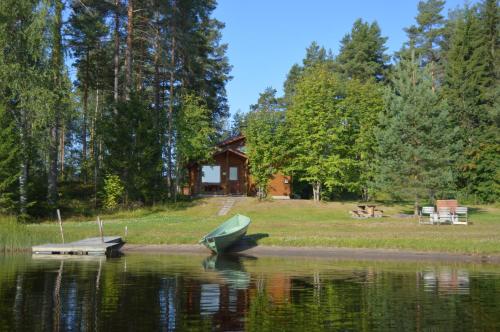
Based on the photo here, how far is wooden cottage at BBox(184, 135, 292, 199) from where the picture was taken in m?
50.7

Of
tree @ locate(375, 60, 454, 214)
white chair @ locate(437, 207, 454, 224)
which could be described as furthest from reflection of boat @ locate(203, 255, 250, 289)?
tree @ locate(375, 60, 454, 214)

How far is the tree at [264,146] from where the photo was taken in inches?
1779

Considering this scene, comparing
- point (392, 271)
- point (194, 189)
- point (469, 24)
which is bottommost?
point (392, 271)

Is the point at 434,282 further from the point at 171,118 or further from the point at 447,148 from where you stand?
the point at 171,118

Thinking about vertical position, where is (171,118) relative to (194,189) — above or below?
above

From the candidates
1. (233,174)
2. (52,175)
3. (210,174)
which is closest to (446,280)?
(52,175)

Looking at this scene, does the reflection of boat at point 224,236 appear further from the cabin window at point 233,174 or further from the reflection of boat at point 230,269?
the cabin window at point 233,174

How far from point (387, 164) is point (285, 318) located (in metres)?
26.6

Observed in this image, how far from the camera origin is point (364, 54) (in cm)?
6725

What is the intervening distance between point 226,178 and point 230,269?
97.1ft

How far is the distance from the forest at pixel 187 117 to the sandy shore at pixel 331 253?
36.2ft

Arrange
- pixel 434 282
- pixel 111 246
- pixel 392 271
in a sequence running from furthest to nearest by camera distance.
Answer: pixel 111 246 < pixel 392 271 < pixel 434 282

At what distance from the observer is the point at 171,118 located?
156ft

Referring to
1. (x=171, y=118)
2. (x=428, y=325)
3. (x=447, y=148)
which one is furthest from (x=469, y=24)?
(x=428, y=325)
